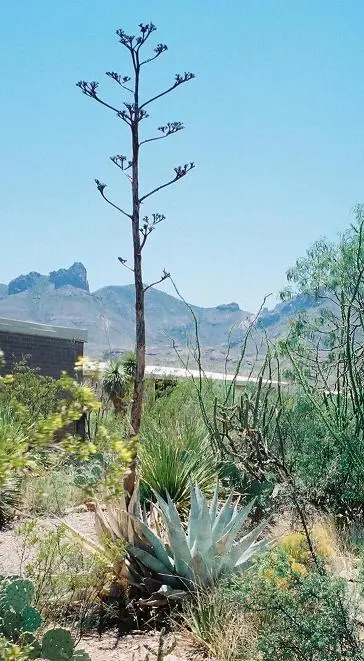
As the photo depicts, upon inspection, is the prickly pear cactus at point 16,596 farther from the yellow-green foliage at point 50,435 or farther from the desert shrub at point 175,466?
the desert shrub at point 175,466

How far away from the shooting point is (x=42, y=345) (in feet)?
70.2

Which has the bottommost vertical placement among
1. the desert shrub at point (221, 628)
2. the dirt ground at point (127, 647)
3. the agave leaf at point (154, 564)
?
the dirt ground at point (127, 647)

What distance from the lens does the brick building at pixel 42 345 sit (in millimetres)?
20406

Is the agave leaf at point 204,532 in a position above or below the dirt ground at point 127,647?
above

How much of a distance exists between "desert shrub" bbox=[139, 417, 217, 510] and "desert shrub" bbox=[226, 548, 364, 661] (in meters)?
3.72

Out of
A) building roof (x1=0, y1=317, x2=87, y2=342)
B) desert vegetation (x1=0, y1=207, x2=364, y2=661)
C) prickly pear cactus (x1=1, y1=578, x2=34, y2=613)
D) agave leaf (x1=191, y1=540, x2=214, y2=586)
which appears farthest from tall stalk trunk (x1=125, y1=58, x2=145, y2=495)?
building roof (x1=0, y1=317, x2=87, y2=342)

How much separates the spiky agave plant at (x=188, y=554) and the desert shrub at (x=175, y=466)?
83.0 inches

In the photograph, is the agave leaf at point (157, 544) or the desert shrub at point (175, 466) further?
the desert shrub at point (175, 466)

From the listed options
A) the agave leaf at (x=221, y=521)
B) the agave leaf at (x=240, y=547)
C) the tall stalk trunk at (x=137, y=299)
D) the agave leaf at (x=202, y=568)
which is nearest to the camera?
the agave leaf at (x=202, y=568)

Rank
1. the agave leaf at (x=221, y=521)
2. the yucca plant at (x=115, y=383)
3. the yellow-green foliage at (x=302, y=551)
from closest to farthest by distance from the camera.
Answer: the yellow-green foliage at (x=302, y=551)
the agave leaf at (x=221, y=521)
the yucca plant at (x=115, y=383)

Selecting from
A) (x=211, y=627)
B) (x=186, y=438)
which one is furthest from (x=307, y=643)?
(x=186, y=438)

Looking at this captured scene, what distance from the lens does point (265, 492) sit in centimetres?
862

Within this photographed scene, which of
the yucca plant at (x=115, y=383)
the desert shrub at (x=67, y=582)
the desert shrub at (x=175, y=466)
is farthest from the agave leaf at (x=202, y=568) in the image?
the yucca plant at (x=115, y=383)

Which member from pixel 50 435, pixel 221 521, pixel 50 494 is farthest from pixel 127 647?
pixel 50 494
